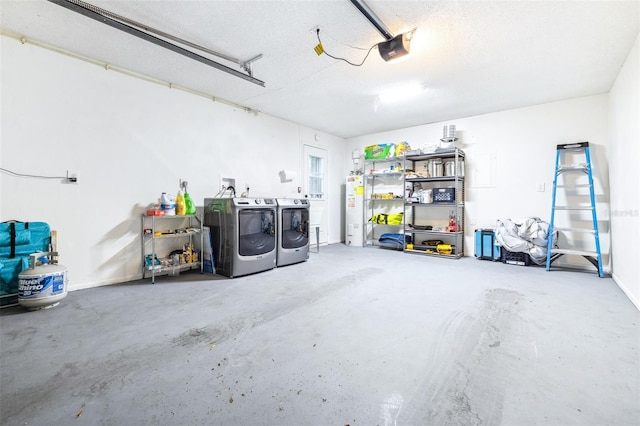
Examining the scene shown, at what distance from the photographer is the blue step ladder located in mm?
3767

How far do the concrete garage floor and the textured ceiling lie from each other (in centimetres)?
255

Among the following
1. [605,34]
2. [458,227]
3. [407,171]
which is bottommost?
[458,227]

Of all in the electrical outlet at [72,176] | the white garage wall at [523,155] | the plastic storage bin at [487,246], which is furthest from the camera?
the plastic storage bin at [487,246]

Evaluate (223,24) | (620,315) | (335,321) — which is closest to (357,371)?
(335,321)

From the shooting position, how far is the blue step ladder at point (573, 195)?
3767mm

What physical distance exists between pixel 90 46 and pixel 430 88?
4.07 metres

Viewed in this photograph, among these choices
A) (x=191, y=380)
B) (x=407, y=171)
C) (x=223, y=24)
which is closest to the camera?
(x=191, y=380)

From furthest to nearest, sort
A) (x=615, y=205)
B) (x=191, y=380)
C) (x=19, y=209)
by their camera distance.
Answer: (x=615, y=205)
(x=19, y=209)
(x=191, y=380)

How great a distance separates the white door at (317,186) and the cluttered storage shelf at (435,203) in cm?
181

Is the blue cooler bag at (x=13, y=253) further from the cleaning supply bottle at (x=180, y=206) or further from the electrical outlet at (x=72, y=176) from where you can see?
the cleaning supply bottle at (x=180, y=206)

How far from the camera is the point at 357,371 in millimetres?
1571

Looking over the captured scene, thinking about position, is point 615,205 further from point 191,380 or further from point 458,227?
point 191,380

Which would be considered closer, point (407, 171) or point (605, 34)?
point (605, 34)

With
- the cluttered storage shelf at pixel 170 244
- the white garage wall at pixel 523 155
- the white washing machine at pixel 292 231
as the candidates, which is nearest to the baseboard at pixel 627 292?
the white garage wall at pixel 523 155
